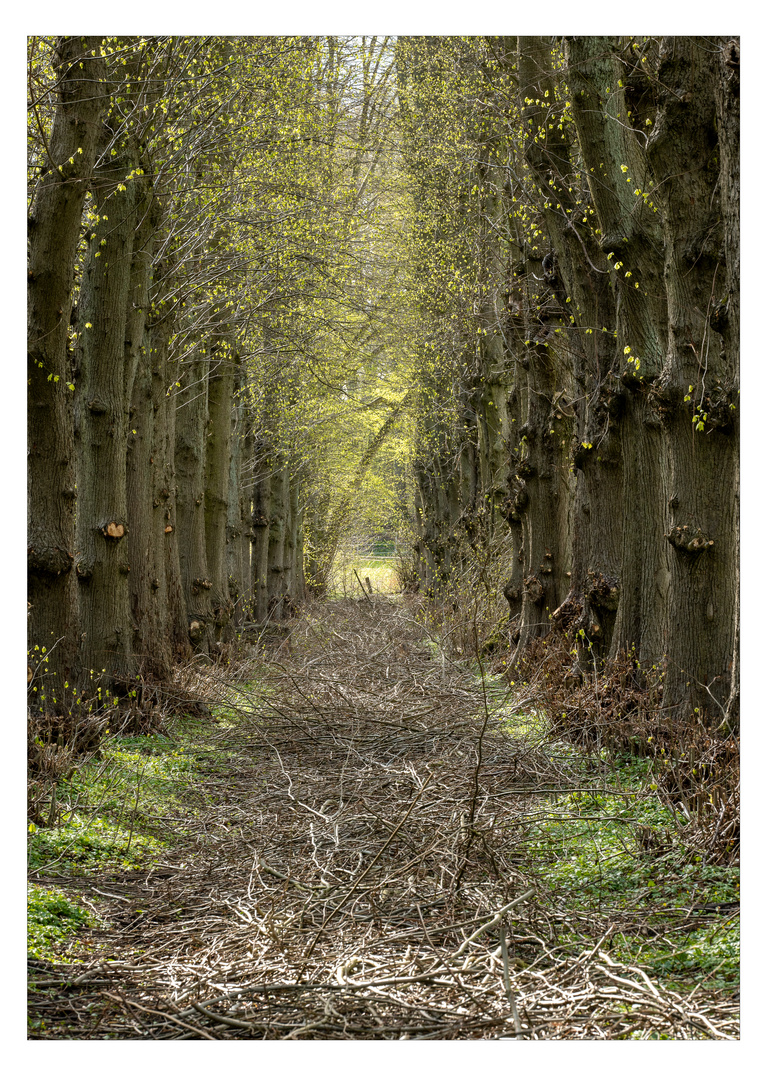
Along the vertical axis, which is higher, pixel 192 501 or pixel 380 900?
pixel 192 501

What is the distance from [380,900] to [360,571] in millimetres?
33455

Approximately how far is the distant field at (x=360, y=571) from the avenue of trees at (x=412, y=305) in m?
18.5

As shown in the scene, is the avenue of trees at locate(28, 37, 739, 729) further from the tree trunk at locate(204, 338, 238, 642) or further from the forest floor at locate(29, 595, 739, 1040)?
the forest floor at locate(29, 595, 739, 1040)

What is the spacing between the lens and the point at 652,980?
3.60 metres

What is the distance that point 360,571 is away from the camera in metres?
37.9

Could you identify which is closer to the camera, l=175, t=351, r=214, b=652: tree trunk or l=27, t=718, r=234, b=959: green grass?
l=27, t=718, r=234, b=959: green grass

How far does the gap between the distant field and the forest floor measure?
2634 centimetres

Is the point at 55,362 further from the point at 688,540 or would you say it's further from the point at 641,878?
the point at 641,878

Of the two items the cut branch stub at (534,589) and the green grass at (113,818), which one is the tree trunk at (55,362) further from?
the cut branch stub at (534,589)

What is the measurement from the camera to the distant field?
35062 mm

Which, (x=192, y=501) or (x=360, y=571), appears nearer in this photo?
(x=192, y=501)

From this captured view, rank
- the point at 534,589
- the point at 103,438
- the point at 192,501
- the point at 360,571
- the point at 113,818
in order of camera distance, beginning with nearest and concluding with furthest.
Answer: the point at 113,818, the point at 103,438, the point at 534,589, the point at 192,501, the point at 360,571

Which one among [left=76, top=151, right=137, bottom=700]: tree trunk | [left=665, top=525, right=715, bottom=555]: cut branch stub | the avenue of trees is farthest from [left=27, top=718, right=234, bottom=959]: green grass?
[left=665, top=525, right=715, bottom=555]: cut branch stub

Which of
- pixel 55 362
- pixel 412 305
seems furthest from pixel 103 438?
pixel 412 305
